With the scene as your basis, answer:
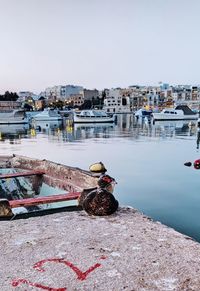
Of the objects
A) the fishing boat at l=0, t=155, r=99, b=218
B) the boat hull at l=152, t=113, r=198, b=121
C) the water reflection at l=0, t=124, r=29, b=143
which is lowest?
the water reflection at l=0, t=124, r=29, b=143

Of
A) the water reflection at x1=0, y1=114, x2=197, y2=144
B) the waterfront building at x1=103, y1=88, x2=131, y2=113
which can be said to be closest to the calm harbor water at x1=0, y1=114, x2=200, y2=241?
the water reflection at x1=0, y1=114, x2=197, y2=144

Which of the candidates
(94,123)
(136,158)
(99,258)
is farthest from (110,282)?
(94,123)

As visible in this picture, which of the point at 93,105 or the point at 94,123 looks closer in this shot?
the point at 94,123

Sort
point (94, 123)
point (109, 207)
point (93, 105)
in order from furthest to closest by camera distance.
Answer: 1. point (93, 105)
2. point (94, 123)
3. point (109, 207)

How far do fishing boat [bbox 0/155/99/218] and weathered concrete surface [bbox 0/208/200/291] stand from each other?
4.20 ft

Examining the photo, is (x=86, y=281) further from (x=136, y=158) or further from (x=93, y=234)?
(x=136, y=158)

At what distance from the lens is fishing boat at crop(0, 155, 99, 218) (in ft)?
25.3

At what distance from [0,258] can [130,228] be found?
2227 mm

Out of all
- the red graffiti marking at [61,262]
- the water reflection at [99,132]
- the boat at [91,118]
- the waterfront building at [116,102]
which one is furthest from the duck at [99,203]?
the waterfront building at [116,102]

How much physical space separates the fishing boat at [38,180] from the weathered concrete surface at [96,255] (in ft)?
4.20

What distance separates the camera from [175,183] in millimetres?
13852

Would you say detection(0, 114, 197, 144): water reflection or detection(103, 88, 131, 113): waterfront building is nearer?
detection(0, 114, 197, 144): water reflection

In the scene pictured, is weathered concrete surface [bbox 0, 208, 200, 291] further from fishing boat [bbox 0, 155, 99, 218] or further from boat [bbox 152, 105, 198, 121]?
boat [bbox 152, 105, 198, 121]

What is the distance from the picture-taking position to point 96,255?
4.36m
